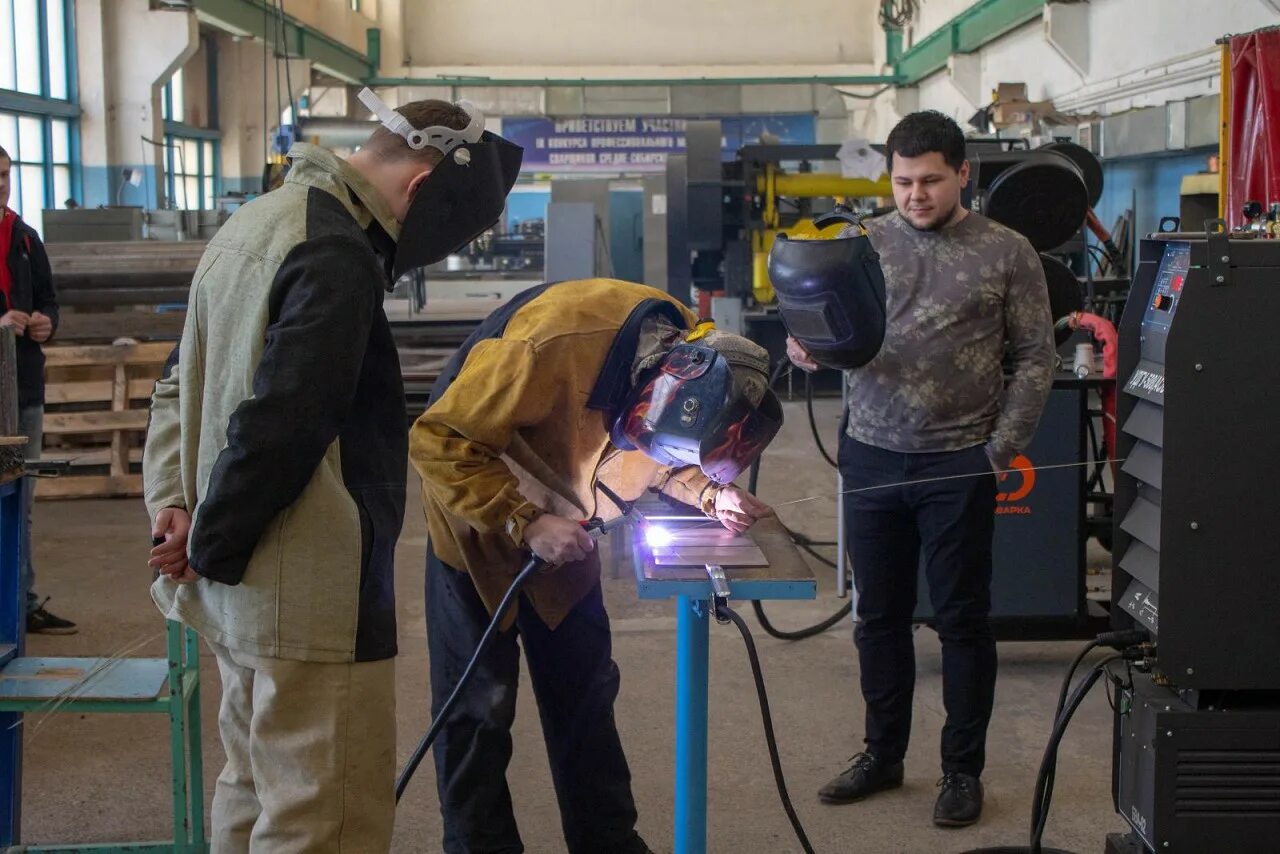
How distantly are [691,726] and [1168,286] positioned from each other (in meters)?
1.00

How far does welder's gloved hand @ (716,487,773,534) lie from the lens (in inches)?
87.0

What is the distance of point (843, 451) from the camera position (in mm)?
2980

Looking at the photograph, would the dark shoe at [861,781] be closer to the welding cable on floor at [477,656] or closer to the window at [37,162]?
the welding cable on floor at [477,656]

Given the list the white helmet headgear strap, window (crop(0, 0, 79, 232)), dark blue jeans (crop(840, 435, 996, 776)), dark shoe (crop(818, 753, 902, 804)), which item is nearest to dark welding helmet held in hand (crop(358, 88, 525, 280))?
the white helmet headgear strap

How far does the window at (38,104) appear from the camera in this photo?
366 inches

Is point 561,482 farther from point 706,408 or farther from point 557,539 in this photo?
point 706,408

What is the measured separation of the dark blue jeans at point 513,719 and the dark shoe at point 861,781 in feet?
2.07

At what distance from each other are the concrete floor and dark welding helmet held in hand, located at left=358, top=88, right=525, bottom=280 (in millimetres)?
1412

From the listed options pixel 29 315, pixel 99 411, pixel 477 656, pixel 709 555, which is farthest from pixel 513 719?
pixel 99 411

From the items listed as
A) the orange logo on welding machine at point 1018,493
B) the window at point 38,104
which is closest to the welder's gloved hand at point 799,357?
the orange logo on welding machine at point 1018,493

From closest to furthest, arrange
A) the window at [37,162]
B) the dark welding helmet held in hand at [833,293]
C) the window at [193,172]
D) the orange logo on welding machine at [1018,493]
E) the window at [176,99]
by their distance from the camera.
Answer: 1. the dark welding helmet held in hand at [833,293]
2. the orange logo on welding machine at [1018,493]
3. the window at [37,162]
4. the window at [176,99]
5. the window at [193,172]

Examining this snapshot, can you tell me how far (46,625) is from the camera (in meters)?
4.12

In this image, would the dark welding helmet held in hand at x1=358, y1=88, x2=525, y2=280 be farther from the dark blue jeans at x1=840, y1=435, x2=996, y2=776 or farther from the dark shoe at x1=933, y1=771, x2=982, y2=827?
the dark shoe at x1=933, y1=771, x2=982, y2=827

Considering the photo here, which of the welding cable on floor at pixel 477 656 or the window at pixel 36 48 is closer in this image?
the welding cable on floor at pixel 477 656
